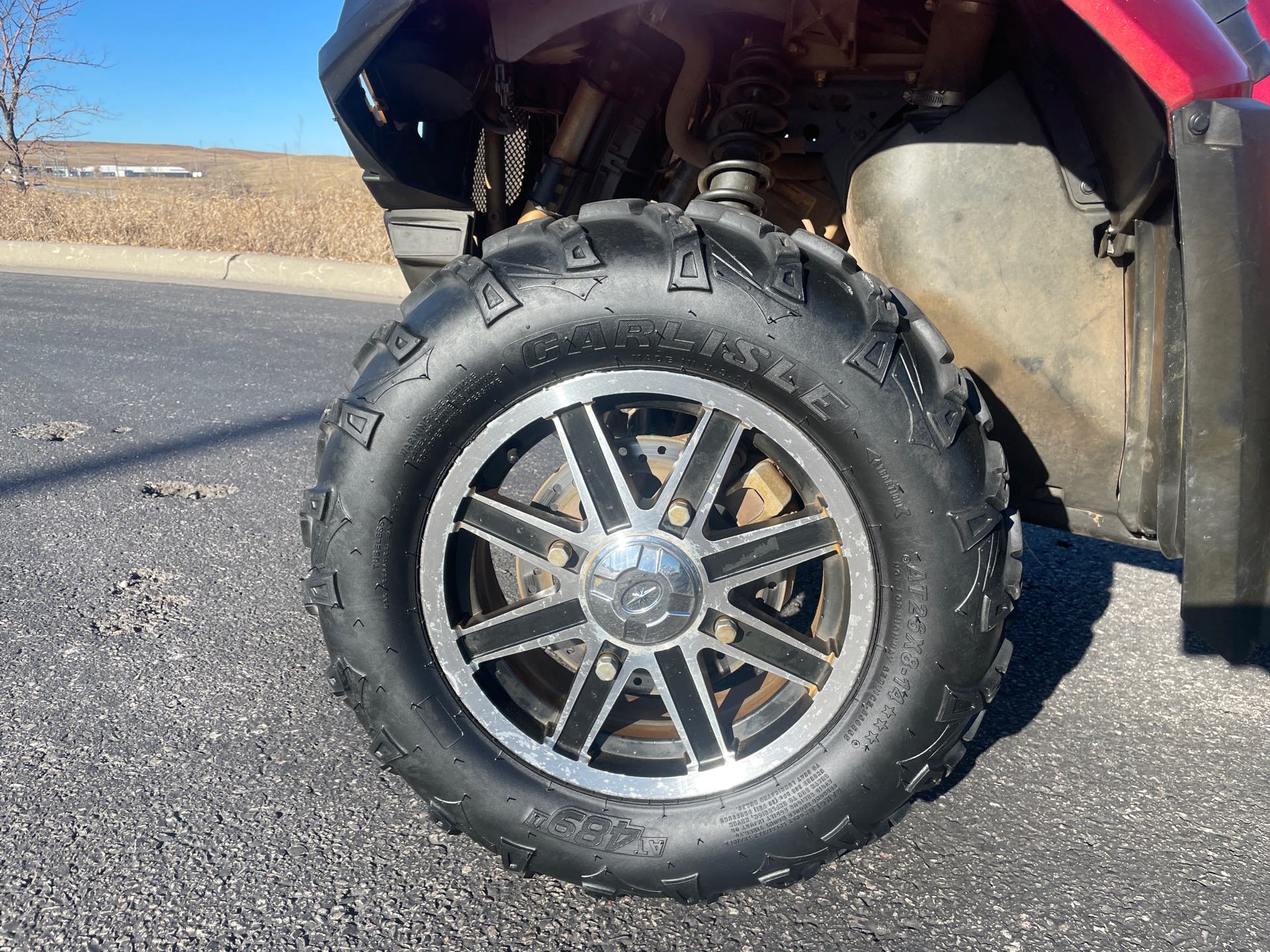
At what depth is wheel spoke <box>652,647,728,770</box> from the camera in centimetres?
169

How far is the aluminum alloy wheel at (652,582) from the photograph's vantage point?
5.36 feet

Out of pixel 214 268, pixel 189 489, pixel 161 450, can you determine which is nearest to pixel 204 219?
pixel 214 268

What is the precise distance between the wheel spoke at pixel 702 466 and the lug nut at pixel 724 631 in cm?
18

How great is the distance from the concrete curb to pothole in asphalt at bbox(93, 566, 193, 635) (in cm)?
636

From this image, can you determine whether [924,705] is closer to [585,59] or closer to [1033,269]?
[1033,269]

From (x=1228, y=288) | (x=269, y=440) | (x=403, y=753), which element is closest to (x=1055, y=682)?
(x=1228, y=288)

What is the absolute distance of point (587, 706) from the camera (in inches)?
67.2

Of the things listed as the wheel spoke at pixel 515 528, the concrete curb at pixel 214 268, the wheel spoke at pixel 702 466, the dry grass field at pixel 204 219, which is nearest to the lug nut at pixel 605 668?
the wheel spoke at pixel 515 528

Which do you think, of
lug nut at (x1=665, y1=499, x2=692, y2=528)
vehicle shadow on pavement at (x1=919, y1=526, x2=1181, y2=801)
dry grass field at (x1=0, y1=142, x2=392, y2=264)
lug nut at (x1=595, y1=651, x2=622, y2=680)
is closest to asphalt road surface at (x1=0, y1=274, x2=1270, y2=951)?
vehicle shadow on pavement at (x1=919, y1=526, x2=1181, y2=801)

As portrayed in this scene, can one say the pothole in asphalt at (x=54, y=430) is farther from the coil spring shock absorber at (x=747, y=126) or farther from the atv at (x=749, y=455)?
the coil spring shock absorber at (x=747, y=126)

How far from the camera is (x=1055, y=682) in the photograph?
2484 millimetres

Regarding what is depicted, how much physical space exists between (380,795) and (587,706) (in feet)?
1.83

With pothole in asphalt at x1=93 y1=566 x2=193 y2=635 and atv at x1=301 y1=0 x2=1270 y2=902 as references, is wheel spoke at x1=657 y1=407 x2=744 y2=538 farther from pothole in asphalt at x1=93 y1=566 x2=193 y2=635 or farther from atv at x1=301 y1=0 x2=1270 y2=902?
pothole in asphalt at x1=93 y1=566 x2=193 y2=635

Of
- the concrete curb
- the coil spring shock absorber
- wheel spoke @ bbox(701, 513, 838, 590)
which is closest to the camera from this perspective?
wheel spoke @ bbox(701, 513, 838, 590)
